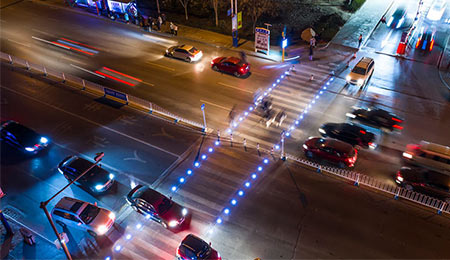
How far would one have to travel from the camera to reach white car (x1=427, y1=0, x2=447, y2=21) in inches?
1649

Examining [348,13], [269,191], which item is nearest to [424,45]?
[348,13]

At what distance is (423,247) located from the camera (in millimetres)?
17953

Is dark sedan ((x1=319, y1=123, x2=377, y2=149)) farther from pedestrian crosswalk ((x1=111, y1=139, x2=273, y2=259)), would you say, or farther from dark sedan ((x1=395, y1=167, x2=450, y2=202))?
pedestrian crosswalk ((x1=111, y1=139, x2=273, y2=259))

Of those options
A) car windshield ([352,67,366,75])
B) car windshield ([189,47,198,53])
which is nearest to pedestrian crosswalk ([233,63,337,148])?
car windshield ([352,67,366,75])

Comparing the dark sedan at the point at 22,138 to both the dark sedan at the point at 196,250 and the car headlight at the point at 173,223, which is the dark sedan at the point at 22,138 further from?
the dark sedan at the point at 196,250

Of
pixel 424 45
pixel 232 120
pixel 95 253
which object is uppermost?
pixel 424 45

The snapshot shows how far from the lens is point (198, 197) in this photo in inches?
838

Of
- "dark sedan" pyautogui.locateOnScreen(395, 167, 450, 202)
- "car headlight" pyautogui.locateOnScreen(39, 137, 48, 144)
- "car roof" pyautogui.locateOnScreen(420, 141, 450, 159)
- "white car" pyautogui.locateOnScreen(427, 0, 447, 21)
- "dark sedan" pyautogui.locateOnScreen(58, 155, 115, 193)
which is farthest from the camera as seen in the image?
"white car" pyautogui.locateOnScreen(427, 0, 447, 21)

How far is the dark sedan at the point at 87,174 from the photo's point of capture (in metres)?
21.5

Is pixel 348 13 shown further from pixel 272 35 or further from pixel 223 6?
pixel 223 6

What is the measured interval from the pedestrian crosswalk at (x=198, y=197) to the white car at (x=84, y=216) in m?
1.23

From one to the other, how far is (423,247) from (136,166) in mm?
18051

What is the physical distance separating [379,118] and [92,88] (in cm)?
2486

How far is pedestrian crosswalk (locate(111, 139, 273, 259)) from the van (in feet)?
33.1
